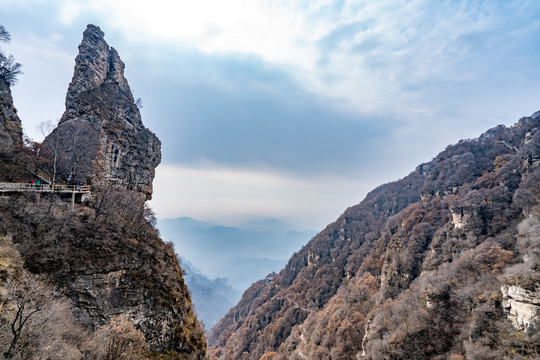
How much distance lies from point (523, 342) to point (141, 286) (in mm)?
40567

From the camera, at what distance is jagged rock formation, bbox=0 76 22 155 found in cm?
2447

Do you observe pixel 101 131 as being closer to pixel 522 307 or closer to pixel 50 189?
pixel 50 189

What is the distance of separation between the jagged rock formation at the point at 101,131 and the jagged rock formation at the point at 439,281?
49413 mm

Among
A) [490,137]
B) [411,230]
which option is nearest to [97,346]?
[411,230]

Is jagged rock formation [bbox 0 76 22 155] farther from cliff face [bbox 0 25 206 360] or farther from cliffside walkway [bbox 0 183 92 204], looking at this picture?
cliffside walkway [bbox 0 183 92 204]

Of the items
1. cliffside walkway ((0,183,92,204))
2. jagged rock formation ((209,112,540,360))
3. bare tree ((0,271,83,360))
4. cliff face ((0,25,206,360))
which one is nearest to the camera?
bare tree ((0,271,83,360))

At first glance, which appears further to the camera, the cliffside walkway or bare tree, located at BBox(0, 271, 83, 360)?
the cliffside walkway

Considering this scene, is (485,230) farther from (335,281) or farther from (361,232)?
(361,232)

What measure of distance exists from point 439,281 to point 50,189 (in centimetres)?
5854

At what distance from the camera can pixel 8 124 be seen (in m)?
26.4

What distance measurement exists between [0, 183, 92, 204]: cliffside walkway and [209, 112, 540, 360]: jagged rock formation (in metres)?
48.3

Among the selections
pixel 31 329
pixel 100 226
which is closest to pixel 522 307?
pixel 31 329

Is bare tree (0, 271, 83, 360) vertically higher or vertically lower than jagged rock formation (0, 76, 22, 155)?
lower

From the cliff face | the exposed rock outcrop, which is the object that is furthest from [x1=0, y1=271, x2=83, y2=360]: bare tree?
the exposed rock outcrop
